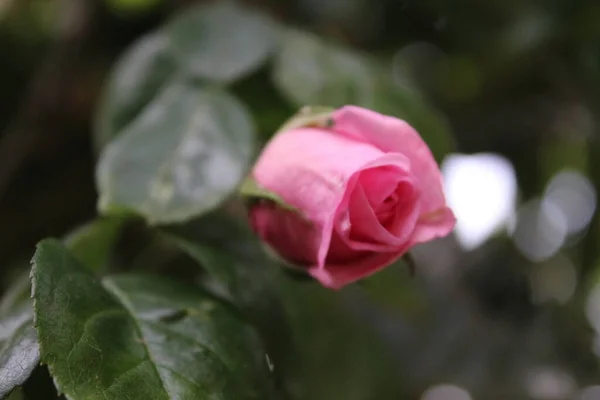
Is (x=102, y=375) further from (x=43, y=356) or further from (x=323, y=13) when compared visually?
(x=323, y=13)

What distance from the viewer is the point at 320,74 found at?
1.83 feet

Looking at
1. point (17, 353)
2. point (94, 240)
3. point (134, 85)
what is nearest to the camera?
point (17, 353)

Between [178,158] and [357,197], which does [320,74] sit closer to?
[178,158]

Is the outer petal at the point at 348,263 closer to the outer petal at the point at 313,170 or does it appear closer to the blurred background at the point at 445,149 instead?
the outer petal at the point at 313,170

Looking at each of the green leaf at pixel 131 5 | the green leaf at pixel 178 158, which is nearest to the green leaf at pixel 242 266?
the green leaf at pixel 178 158

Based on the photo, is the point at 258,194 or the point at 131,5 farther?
the point at 131,5

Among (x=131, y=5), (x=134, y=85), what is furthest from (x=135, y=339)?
Answer: (x=131, y=5)

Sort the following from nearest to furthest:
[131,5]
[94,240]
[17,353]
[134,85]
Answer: [17,353] → [94,240] → [134,85] → [131,5]

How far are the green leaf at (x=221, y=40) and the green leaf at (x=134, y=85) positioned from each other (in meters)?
0.02

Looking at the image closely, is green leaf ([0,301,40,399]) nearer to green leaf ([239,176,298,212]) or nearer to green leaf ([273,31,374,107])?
green leaf ([239,176,298,212])

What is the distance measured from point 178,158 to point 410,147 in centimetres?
19

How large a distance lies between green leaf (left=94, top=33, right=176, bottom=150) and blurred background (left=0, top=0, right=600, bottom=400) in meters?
0.07

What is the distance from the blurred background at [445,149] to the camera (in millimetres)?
671

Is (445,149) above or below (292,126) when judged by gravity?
below
